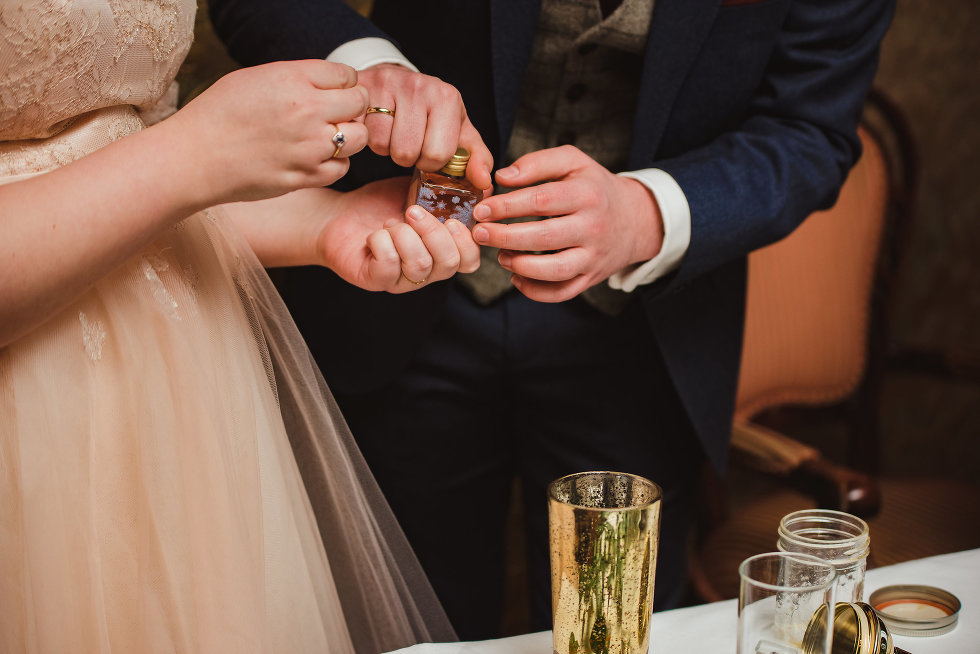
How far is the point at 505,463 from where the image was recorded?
1.34 meters

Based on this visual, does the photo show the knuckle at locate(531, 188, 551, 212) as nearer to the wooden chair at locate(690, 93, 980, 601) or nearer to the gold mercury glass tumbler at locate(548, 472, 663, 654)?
the gold mercury glass tumbler at locate(548, 472, 663, 654)

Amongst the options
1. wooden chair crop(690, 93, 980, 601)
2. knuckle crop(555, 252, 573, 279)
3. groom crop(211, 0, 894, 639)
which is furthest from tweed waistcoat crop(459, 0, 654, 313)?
wooden chair crop(690, 93, 980, 601)

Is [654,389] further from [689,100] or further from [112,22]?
[112,22]

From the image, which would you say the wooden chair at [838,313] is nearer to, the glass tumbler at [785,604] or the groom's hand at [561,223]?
the groom's hand at [561,223]

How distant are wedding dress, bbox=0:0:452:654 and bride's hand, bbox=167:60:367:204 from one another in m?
0.13

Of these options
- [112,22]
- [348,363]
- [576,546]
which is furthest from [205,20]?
[576,546]

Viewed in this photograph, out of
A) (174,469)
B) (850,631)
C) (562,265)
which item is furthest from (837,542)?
(174,469)

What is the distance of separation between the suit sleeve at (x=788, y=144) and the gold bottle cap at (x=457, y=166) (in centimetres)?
32

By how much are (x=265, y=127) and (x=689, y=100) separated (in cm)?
65

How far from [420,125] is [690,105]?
18.4 inches

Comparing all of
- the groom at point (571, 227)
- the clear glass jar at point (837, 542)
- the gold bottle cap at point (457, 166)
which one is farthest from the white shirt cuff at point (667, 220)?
the clear glass jar at point (837, 542)

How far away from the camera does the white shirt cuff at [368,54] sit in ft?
3.00

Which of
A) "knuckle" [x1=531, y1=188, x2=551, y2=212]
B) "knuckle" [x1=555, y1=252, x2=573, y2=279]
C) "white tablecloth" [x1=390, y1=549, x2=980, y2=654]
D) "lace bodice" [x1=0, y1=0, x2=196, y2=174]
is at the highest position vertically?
"lace bodice" [x1=0, y1=0, x2=196, y2=174]

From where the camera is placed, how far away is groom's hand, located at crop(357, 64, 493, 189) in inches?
30.4
